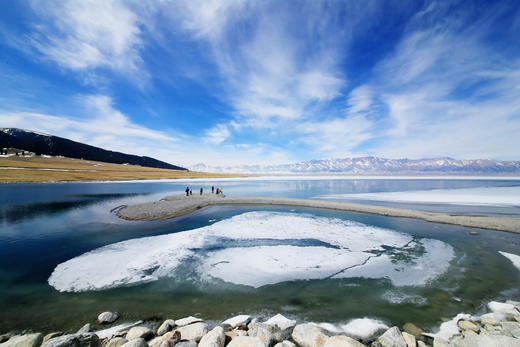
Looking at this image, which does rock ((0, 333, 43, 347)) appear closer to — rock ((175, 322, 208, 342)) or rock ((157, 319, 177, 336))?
rock ((157, 319, 177, 336))

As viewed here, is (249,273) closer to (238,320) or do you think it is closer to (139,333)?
(238,320)

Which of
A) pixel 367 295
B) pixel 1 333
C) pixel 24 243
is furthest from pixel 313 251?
pixel 24 243

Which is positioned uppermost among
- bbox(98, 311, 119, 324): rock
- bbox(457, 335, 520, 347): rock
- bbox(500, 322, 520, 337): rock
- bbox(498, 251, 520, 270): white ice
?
bbox(457, 335, 520, 347): rock

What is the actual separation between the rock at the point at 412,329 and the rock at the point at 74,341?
7.33m

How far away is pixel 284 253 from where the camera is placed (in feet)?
33.8

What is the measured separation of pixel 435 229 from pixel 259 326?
16.6 metres

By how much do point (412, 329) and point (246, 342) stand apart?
4371 millimetres

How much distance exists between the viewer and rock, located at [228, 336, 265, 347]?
4.17 meters

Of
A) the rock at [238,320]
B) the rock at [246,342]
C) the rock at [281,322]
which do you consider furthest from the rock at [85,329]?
the rock at [281,322]

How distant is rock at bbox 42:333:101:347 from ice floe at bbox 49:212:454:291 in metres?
3.47

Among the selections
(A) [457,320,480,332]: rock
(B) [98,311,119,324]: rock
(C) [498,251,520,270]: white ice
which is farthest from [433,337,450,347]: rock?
(C) [498,251,520,270]: white ice

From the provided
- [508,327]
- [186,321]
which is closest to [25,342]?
[186,321]

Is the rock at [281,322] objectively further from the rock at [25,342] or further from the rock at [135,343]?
the rock at [25,342]

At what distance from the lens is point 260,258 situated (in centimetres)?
973
